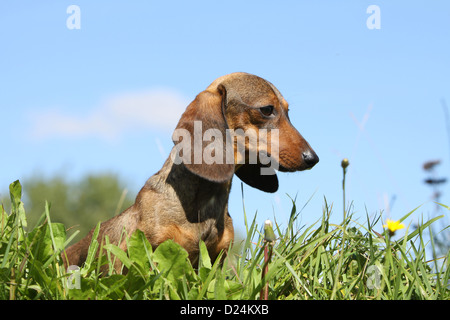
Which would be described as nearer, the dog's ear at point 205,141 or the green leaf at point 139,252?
the green leaf at point 139,252

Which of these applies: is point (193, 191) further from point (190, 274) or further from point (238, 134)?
point (190, 274)

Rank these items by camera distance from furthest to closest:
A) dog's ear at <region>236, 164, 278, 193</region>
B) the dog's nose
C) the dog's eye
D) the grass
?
dog's ear at <region>236, 164, 278, 193</region>
the dog's eye
the dog's nose
the grass

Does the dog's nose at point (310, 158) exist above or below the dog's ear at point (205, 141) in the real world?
below

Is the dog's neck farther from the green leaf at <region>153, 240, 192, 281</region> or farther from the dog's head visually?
the green leaf at <region>153, 240, 192, 281</region>

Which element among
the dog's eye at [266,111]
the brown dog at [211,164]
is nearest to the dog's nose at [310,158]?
the brown dog at [211,164]

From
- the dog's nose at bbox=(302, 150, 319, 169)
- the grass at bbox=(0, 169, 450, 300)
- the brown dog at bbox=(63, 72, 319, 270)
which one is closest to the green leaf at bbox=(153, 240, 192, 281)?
the grass at bbox=(0, 169, 450, 300)

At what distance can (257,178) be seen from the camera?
202 inches

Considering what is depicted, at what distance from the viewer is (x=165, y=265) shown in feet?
9.91

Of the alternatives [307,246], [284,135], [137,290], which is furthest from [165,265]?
[284,135]

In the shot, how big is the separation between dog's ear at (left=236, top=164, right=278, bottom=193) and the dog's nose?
591mm

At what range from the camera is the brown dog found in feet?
13.8

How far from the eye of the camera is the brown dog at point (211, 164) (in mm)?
4203

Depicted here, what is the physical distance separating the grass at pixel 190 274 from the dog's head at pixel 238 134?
1014mm

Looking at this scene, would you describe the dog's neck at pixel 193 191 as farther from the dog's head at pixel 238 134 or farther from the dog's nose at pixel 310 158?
the dog's nose at pixel 310 158
